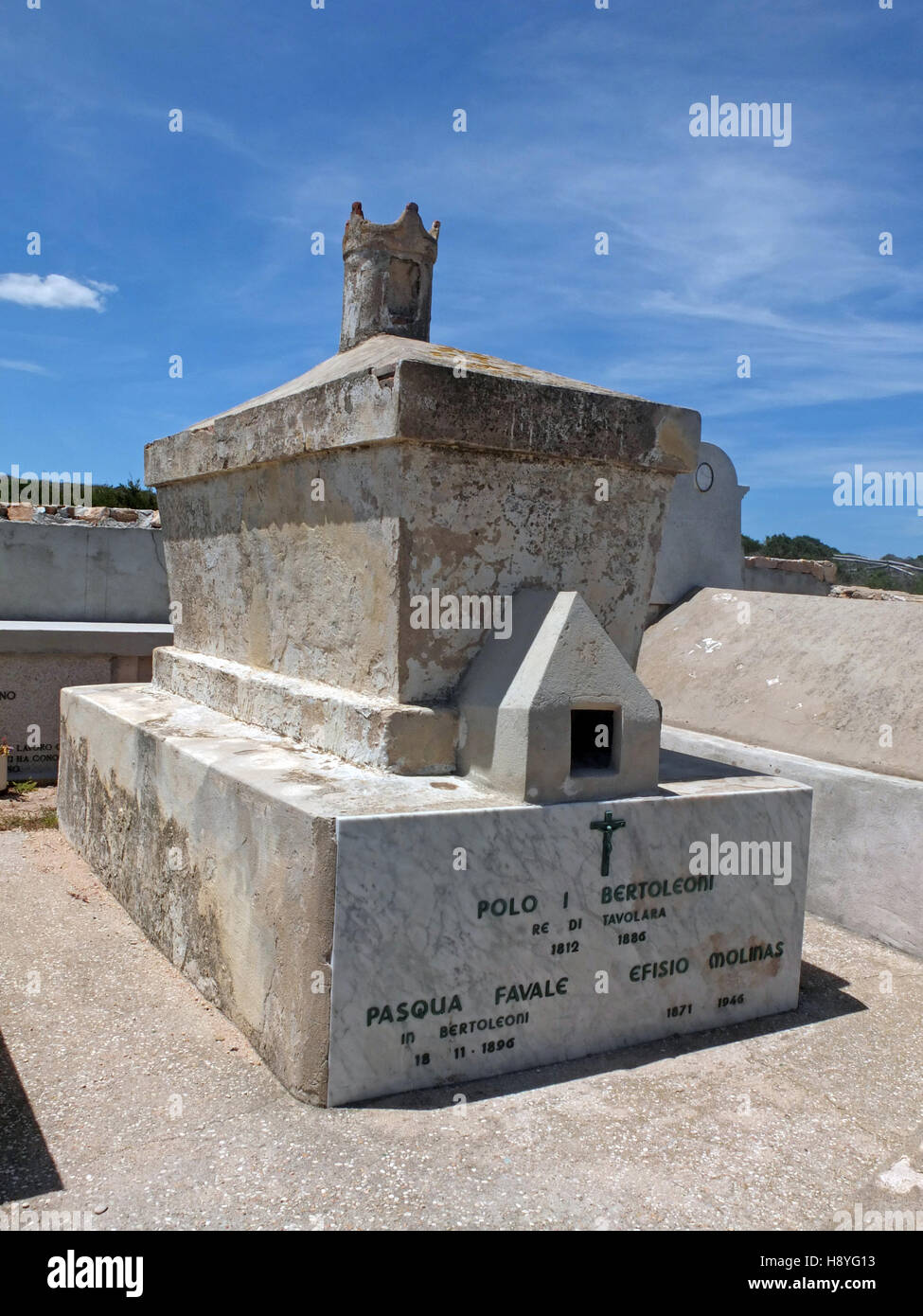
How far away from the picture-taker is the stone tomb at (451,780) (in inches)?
123

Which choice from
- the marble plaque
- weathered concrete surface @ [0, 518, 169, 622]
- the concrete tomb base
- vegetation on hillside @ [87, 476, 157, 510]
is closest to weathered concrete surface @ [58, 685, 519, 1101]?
the concrete tomb base

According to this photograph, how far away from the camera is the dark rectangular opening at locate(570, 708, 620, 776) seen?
3.65m

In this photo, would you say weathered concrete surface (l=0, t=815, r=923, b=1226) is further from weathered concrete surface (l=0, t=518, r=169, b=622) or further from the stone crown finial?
weathered concrete surface (l=0, t=518, r=169, b=622)

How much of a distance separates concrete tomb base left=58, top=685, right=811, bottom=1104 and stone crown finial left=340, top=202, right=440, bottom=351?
2153mm

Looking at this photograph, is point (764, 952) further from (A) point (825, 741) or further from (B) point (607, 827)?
(A) point (825, 741)

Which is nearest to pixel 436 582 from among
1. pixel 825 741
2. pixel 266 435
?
pixel 266 435

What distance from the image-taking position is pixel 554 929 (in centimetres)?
336

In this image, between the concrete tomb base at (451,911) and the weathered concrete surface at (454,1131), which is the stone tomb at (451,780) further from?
the weathered concrete surface at (454,1131)

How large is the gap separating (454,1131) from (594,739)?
1504 millimetres

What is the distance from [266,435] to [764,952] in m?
3.08

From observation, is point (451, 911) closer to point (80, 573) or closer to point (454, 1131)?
point (454, 1131)

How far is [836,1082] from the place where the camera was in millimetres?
3346
